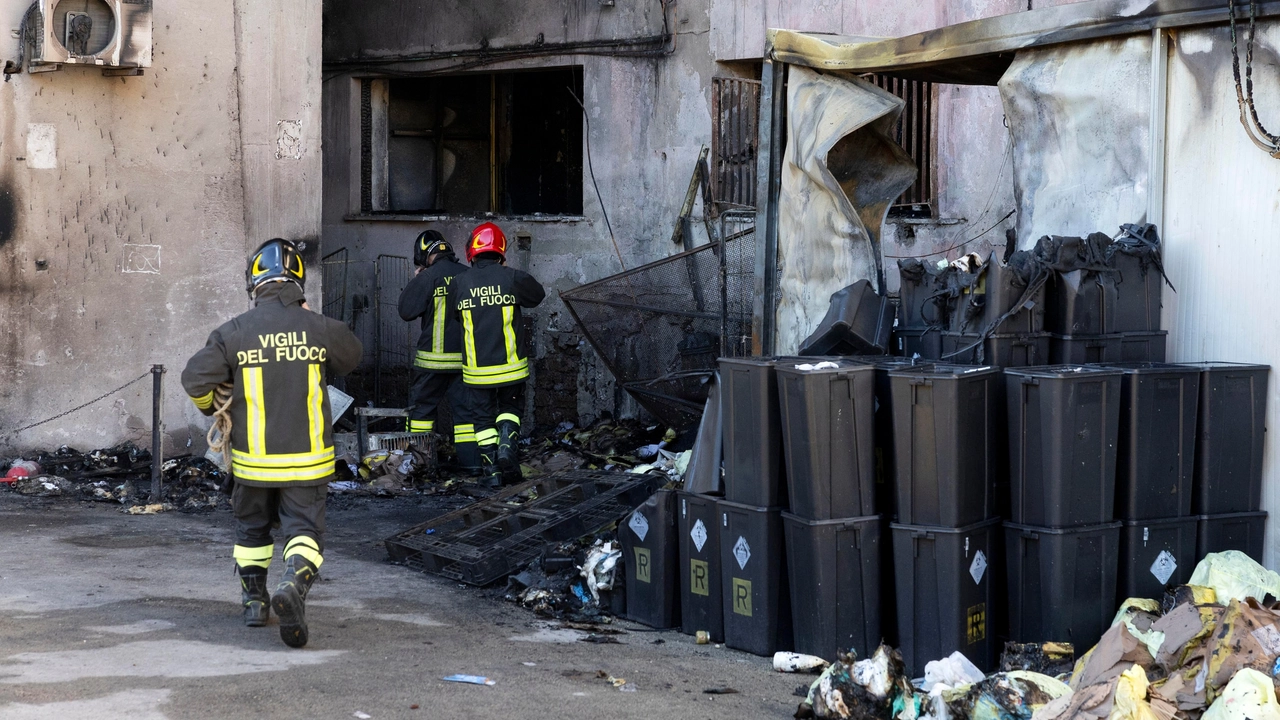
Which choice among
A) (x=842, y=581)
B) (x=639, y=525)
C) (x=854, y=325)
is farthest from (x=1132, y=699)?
(x=854, y=325)

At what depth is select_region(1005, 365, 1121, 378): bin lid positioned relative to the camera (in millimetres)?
5086

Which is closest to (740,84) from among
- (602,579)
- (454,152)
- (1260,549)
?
(454,152)

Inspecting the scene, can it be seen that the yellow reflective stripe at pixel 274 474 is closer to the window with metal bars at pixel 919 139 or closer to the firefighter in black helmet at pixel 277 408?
the firefighter in black helmet at pixel 277 408

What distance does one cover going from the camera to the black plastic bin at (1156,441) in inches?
208

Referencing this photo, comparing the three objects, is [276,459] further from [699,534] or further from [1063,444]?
[1063,444]

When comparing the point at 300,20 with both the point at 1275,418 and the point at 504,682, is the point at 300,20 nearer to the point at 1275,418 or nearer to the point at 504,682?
the point at 504,682

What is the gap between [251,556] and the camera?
5.71 metres

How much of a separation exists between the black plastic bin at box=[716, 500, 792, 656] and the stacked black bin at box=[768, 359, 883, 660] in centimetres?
21

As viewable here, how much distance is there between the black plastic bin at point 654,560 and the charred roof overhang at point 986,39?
99.8 inches

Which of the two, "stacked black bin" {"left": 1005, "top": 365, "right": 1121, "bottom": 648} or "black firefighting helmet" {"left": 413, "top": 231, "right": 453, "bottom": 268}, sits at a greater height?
"black firefighting helmet" {"left": 413, "top": 231, "right": 453, "bottom": 268}

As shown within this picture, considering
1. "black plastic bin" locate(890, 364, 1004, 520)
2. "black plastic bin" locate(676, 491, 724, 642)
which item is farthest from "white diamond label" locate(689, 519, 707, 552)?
"black plastic bin" locate(890, 364, 1004, 520)

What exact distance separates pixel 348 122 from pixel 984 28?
7971 mm

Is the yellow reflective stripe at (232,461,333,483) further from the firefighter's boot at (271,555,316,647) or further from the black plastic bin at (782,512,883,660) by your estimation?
the black plastic bin at (782,512,883,660)

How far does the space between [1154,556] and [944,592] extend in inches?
37.4
